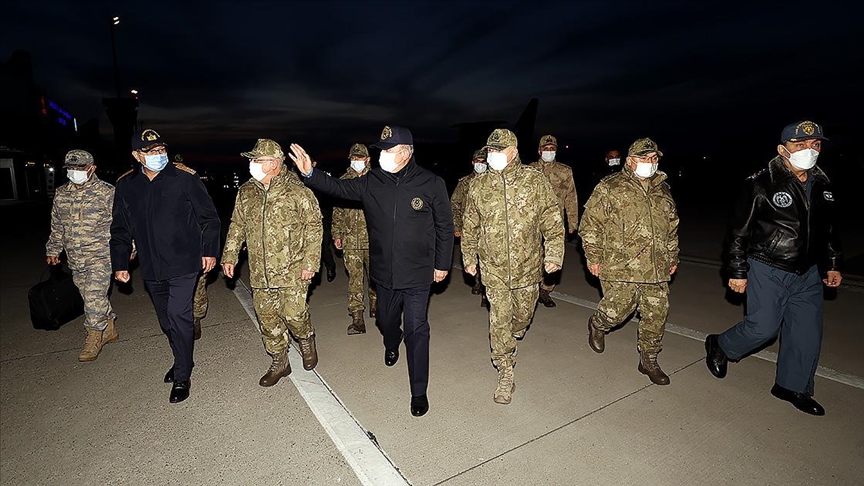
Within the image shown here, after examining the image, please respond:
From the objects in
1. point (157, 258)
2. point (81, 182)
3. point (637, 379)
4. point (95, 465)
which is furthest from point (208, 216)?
point (637, 379)

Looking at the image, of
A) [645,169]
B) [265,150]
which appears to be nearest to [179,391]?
[265,150]

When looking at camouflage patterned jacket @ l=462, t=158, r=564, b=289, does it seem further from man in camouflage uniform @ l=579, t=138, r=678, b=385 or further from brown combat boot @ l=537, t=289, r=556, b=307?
brown combat boot @ l=537, t=289, r=556, b=307

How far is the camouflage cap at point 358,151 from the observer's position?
561 cm

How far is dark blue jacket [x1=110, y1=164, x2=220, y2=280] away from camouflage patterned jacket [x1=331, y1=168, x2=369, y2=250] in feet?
5.36

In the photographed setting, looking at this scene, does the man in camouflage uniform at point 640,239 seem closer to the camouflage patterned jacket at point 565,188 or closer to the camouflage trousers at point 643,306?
the camouflage trousers at point 643,306

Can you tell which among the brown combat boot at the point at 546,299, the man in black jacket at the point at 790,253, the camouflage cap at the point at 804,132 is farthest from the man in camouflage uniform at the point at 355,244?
the camouflage cap at the point at 804,132

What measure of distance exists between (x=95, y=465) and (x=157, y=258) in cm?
151

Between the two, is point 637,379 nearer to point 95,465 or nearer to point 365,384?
point 365,384

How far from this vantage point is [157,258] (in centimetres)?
364

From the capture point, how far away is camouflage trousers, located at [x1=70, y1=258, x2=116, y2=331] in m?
4.46

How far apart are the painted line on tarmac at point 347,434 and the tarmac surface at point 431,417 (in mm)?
13

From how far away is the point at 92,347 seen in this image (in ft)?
14.8

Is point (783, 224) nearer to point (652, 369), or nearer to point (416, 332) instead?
point (652, 369)

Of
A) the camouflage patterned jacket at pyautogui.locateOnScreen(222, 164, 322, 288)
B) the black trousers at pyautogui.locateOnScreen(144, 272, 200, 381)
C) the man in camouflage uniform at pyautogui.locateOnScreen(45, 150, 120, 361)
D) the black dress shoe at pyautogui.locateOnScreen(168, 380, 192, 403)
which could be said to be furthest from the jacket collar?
the man in camouflage uniform at pyautogui.locateOnScreen(45, 150, 120, 361)
